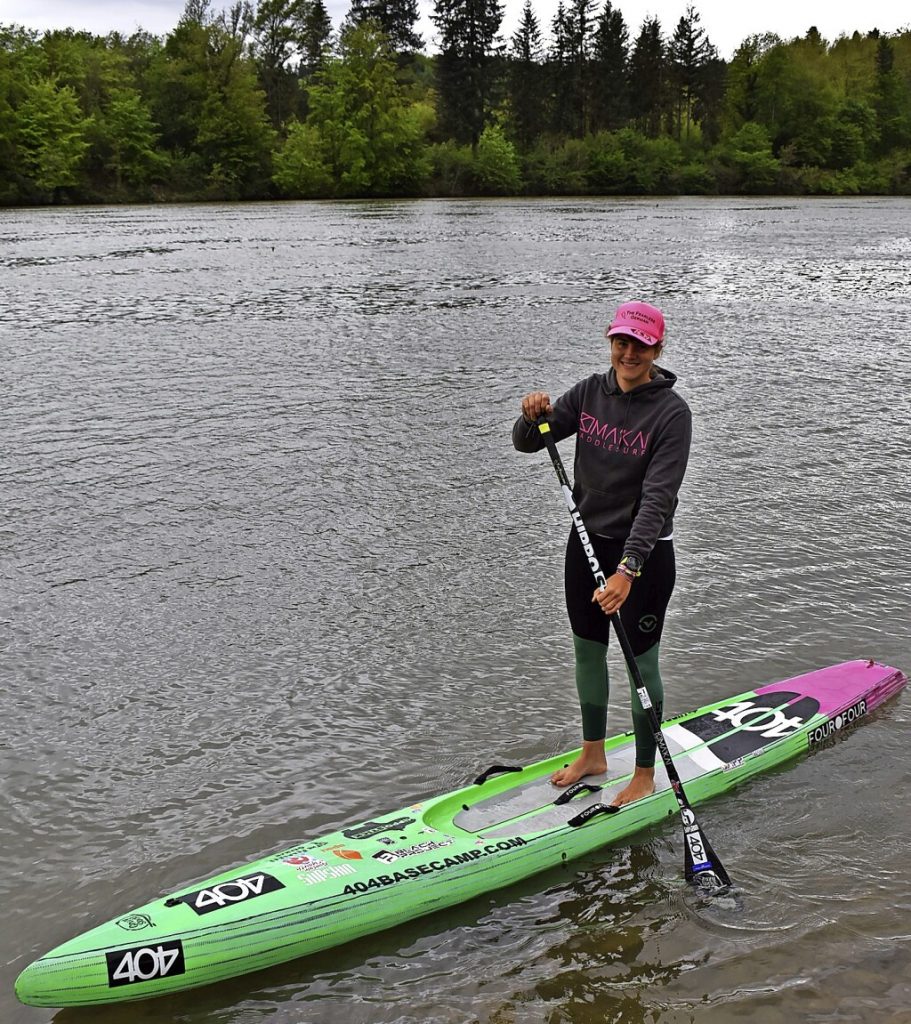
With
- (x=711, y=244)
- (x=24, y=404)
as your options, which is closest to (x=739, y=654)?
(x=24, y=404)

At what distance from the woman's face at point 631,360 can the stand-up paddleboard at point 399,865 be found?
236 cm

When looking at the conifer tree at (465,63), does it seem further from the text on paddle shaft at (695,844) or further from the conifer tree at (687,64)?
the text on paddle shaft at (695,844)

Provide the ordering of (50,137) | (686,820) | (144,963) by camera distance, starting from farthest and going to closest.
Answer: (50,137)
(686,820)
(144,963)

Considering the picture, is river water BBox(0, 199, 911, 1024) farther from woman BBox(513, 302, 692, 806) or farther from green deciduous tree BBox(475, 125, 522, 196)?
green deciduous tree BBox(475, 125, 522, 196)

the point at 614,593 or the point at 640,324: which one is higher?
the point at 640,324

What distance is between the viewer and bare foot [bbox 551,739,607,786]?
5.86 meters

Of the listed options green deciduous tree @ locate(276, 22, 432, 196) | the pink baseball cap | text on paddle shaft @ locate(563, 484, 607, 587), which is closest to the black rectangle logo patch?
text on paddle shaft @ locate(563, 484, 607, 587)

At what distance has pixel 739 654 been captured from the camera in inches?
311

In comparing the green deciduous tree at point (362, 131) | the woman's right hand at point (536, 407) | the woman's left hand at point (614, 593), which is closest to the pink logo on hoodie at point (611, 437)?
the woman's right hand at point (536, 407)

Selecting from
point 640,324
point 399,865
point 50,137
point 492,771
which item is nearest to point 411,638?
point 492,771

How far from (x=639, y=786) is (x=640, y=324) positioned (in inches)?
103

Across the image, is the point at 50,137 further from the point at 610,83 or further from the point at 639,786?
the point at 639,786

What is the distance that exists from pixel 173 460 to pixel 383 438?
2.84 m

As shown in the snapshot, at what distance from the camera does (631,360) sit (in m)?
4.96
